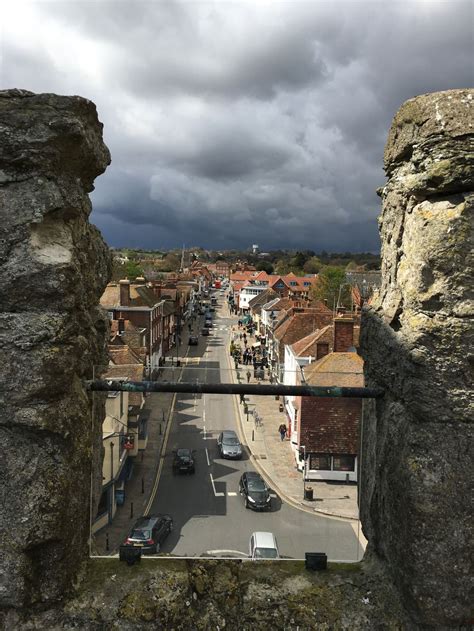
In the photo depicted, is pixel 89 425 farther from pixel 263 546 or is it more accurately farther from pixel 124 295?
pixel 124 295

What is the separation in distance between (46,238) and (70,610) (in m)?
2.31

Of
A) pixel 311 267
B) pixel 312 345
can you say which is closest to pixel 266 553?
pixel 312 345

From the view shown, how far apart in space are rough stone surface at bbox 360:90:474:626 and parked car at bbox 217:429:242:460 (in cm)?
159

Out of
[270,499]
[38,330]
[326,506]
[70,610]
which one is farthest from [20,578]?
[326,506]

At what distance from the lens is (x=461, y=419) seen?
285cm

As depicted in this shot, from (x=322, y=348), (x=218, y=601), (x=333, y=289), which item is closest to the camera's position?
(x=218, y=601)

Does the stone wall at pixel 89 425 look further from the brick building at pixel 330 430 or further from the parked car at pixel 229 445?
the parked car at pixel 229 445

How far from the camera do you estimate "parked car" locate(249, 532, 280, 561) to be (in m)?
3.57

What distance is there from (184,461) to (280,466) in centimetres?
90

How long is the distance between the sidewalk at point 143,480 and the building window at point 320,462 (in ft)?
4.79

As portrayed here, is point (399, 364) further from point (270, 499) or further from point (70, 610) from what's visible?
point (70, 610)

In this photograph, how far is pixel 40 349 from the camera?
287cm

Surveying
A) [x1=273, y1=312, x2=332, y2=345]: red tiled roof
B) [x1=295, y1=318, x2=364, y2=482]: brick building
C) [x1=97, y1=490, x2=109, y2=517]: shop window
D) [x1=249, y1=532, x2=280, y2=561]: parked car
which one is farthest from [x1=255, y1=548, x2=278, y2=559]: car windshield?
[x1=273, y1=312, x2=332, y2=345]: red tiled roof

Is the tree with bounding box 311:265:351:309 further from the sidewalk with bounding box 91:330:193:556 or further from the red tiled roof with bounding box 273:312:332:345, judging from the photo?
the sidewalk with bounding box 91:330:193:556
